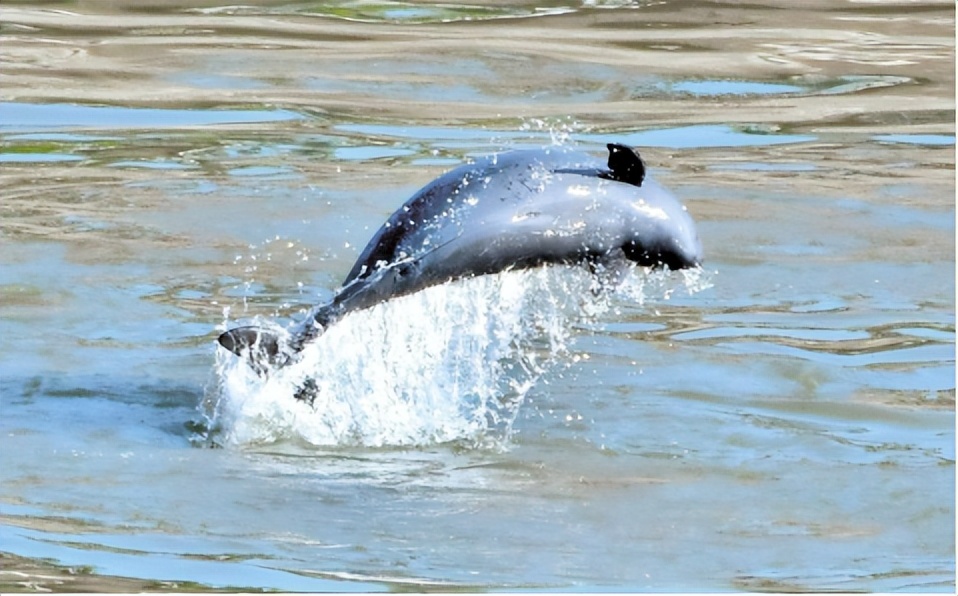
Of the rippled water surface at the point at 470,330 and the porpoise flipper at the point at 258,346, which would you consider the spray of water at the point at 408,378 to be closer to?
the rippled water surface at the point at 470,330

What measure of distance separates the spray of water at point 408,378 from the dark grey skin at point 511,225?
12 centimetres

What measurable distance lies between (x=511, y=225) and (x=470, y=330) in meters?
1.22

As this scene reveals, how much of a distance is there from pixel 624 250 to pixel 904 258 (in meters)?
2.88

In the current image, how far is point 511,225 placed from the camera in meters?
6.64

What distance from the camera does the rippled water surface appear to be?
6.00m

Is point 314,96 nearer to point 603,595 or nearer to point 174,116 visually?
point 174,116

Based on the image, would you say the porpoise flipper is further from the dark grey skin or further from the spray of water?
the spray of water

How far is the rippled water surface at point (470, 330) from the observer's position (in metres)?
6.00

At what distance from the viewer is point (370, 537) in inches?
235

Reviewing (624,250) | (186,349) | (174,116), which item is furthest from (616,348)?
(174,116)

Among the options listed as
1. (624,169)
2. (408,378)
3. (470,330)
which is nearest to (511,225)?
(624,169)

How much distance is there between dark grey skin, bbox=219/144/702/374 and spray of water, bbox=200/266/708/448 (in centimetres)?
12

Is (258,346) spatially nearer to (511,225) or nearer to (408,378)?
(511,225)

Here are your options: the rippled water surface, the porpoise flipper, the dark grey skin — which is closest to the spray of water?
the rippled water surface
